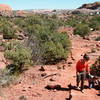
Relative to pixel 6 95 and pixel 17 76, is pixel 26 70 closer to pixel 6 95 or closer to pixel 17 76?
pixel 17 76

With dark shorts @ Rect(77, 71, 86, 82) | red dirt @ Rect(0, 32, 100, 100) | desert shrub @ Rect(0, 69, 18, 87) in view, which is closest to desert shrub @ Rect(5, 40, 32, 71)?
red dirt @ Rect(0, 32, 100, 100)

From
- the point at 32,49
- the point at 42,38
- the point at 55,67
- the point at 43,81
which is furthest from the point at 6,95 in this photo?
the point at 42,38

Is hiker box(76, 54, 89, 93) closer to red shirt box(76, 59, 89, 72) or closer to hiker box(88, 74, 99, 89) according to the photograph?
red shirt box(76, 59, 89, 72)

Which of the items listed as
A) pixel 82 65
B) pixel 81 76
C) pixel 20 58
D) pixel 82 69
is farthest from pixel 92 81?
pixel 20 58

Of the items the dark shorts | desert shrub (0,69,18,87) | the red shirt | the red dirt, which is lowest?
the red dirt

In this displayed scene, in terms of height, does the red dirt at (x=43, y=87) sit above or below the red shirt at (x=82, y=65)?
below

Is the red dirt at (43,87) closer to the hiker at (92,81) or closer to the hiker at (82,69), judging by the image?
the hiker at (92,81)

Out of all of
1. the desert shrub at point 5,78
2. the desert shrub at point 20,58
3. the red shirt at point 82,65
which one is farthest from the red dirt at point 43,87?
the red shirt at point 82,65

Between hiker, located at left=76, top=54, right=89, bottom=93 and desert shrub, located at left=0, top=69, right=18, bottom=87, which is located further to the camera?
desert shrub, located at left=0, top=69, right=18, bottom=87

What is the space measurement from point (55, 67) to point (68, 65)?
74 cm

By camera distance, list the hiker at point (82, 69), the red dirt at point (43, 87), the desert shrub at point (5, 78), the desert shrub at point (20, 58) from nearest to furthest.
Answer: the red dirt at point (43, 87), the hiker at point (82, 69), the desert shrub at point (5, 78), the desert shrub at point (20, 58)

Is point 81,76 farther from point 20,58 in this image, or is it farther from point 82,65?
point 20,58

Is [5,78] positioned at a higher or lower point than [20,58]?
lower

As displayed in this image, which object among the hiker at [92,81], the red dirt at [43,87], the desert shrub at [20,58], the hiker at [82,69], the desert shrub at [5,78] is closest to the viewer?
the red dirt at [43,87]
